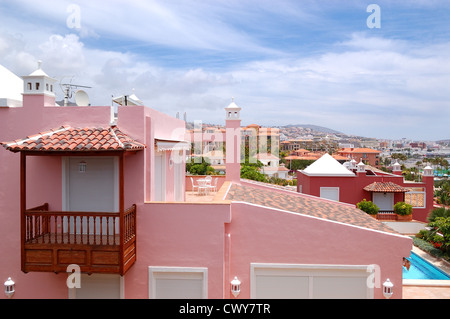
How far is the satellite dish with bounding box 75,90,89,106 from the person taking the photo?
10.8 meters

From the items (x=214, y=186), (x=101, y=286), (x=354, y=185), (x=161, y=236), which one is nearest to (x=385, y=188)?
(x=354, y=185)

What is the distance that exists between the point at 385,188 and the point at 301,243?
24.8 meters

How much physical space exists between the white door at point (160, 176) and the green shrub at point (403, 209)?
26248 mm

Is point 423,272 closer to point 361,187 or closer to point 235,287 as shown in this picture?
point 361,187

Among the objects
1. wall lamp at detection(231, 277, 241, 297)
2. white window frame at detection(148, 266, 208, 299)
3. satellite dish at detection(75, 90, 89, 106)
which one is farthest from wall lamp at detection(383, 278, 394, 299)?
satellite dish at detection(75, 90, 89, 106)

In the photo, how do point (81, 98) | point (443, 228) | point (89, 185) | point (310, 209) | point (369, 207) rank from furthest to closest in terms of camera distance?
point (369, 207)
point (443, 228)
point (310, 209)
point (81, 98)
point (89, 185)

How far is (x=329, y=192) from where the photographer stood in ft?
99.2

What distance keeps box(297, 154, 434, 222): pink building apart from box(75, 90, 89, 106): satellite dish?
75.2ft

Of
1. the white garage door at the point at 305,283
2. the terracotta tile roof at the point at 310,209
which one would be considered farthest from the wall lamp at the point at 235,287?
the terracotta tile roof at the point at 310,209
